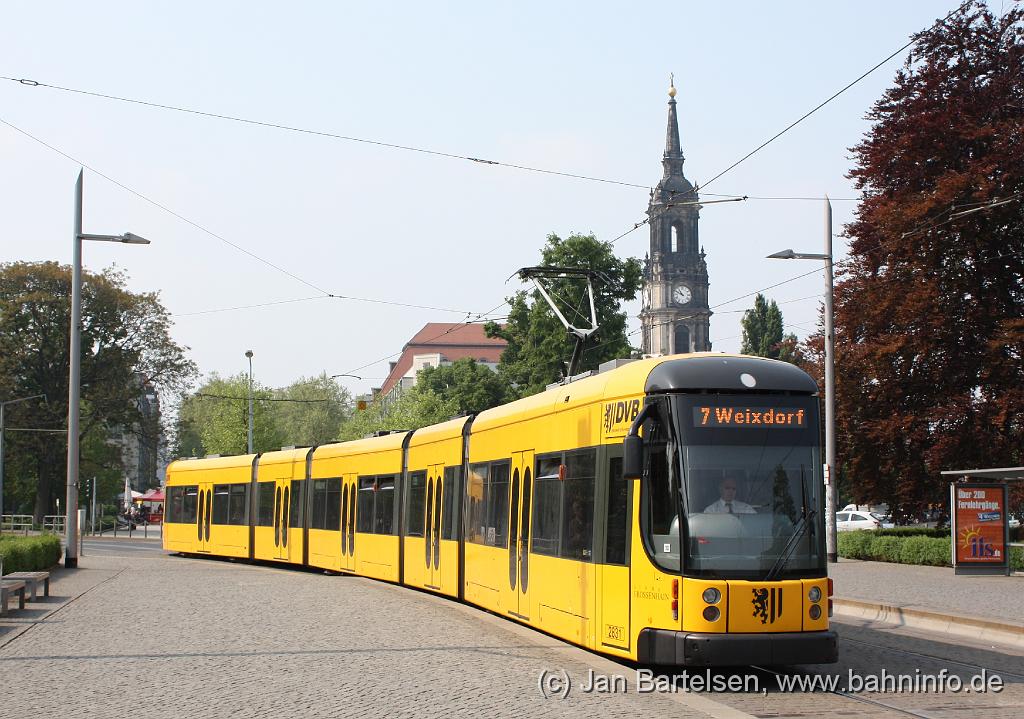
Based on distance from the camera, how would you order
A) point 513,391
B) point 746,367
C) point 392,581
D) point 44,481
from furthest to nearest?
point 513,391 < point 44,481 < point 392,581 < point 746,367

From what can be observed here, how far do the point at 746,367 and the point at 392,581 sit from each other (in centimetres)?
1377

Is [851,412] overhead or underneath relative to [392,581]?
overhead

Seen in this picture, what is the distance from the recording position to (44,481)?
62031 millimetres

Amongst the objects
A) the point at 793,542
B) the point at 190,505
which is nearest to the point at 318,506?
the point at 190,505

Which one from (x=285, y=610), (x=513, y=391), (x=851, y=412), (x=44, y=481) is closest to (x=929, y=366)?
(x=851, y=412)

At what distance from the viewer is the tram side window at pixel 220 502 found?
36.7m

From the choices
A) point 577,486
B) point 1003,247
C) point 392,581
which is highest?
point 1003,247

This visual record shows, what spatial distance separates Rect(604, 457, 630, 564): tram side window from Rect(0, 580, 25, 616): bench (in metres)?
8.72

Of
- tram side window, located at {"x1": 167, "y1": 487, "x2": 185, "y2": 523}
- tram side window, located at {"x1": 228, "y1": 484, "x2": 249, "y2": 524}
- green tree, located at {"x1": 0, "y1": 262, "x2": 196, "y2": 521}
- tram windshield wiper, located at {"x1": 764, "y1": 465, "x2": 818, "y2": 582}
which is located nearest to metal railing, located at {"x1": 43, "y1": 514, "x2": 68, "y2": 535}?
green tree, located at {"x1": 0, "y1": 262, "x2": 196, "y2": 521}

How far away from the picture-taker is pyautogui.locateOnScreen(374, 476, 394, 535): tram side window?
25391 mm

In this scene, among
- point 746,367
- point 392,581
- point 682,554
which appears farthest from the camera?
point 392,581

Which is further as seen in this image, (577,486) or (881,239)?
(881,239)

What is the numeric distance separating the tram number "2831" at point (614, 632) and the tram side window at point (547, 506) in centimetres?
→ 202

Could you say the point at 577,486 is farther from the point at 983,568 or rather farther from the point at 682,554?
the point at 983,568
